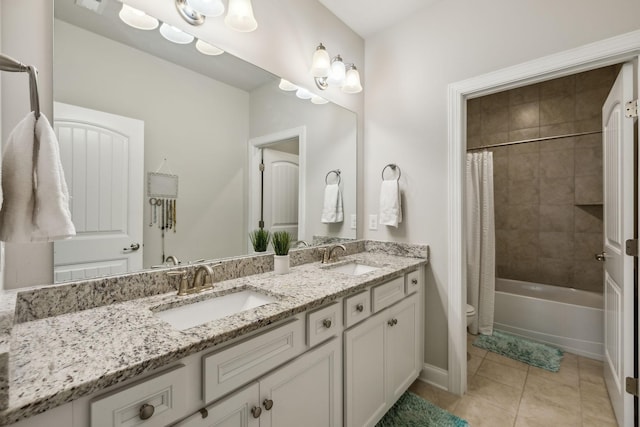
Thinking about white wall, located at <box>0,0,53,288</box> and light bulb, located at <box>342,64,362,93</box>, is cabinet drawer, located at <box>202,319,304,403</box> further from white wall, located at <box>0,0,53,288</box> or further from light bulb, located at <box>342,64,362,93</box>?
light bulb, located at <box>342,64,362,93</box>

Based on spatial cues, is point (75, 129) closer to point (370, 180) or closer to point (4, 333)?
point (4, 333)

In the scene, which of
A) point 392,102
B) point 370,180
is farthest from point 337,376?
point 392,102

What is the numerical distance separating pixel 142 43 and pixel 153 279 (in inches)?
37.9

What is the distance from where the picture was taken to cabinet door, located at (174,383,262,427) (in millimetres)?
781

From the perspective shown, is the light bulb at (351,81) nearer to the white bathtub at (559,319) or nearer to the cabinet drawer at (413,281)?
the cabinet drawer at (413,281)

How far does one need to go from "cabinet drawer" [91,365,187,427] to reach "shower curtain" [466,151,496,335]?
2.68 metres

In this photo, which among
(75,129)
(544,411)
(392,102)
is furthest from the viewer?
(392,102)

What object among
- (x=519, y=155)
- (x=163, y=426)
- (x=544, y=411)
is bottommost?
(x=544, y=411)

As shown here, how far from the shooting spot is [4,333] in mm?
554

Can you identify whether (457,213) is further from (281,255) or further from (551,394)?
(551,394)

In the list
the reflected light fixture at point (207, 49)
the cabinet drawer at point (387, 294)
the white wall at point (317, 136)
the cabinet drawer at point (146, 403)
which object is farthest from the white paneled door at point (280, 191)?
the cabinet drawer at point (146, 403)

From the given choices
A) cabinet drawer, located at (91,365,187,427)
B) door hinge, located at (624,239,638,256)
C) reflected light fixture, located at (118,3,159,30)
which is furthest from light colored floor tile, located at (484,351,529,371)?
reflected light fixture, located at (118,3,159,30)

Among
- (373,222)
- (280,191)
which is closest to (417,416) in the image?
(373,222)

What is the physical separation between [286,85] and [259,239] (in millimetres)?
933
